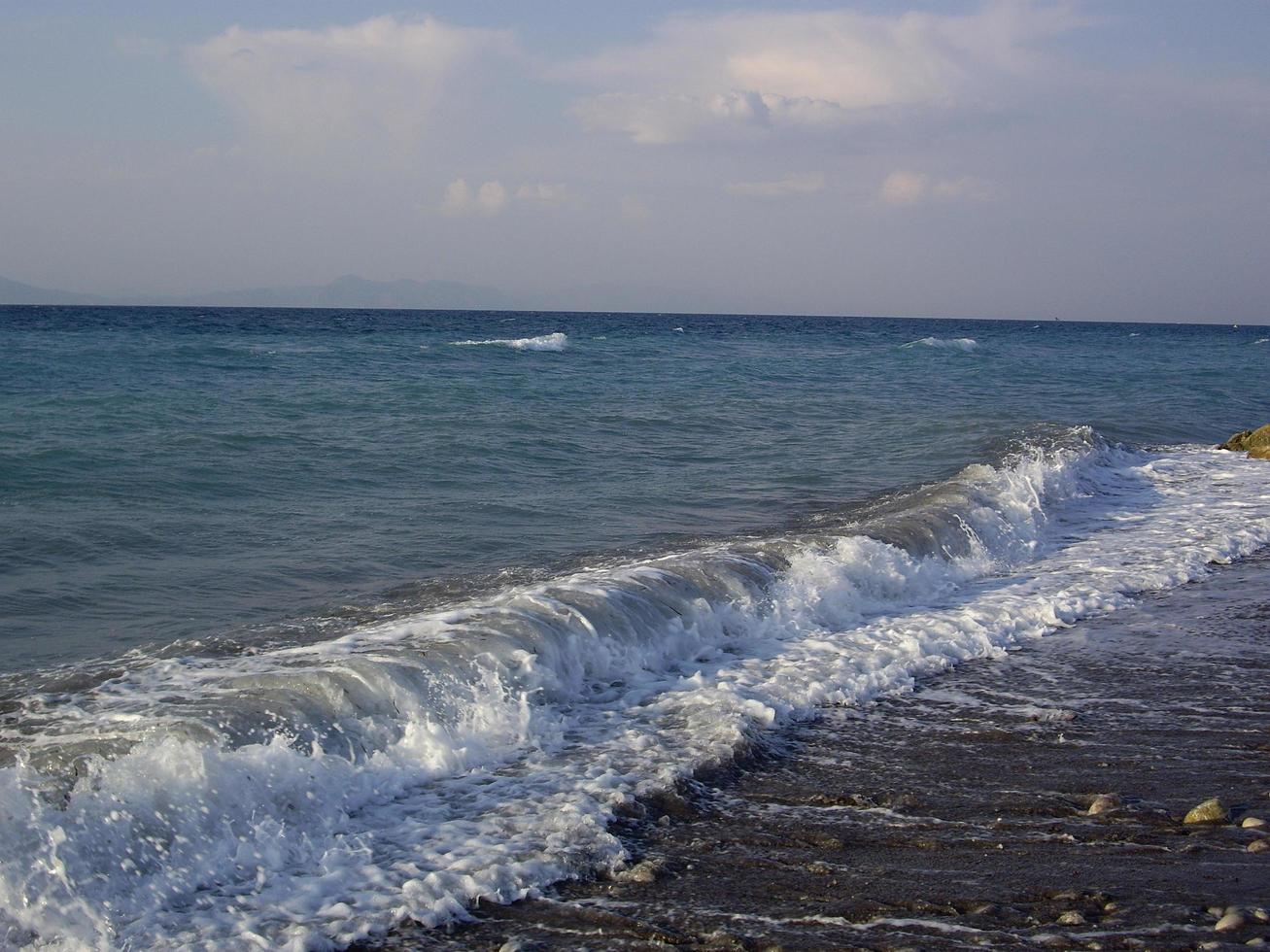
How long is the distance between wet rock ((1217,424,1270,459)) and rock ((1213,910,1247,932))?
15875 mm

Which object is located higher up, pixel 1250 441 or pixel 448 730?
pixel 1250 441

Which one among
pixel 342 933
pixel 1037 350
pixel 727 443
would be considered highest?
pixel 1037 350

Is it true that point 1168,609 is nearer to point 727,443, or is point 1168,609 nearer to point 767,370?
point 727,443

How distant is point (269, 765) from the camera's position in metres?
4.65

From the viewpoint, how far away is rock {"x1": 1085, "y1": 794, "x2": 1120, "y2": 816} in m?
4.51

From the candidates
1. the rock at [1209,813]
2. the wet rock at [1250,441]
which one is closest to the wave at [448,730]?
the rock at [1209,813]

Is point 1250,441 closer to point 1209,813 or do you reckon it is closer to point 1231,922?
point 1209,813

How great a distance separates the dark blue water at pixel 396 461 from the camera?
7852 mm

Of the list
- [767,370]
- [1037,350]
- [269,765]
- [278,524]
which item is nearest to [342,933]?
[269,765]

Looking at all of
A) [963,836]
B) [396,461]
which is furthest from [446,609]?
[396,461]

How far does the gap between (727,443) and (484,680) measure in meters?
11.1

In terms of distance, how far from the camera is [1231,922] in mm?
3566

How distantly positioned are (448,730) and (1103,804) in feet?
10.00

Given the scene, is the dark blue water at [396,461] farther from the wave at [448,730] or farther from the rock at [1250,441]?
the rock at [1250,441]
